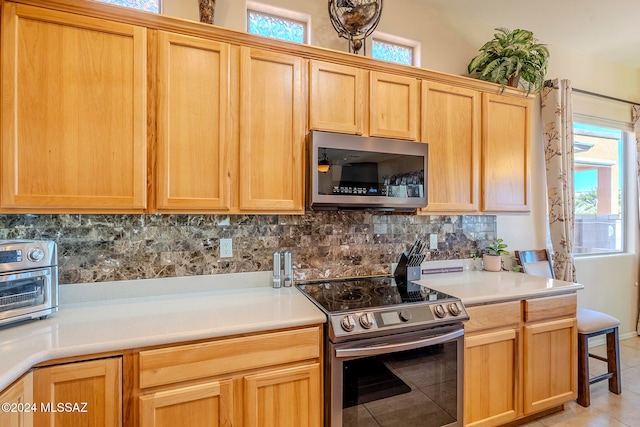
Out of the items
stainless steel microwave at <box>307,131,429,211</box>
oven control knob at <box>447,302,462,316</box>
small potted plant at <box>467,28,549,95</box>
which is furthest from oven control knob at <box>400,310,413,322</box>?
small potted plant at <box>467,28,549,95</box>

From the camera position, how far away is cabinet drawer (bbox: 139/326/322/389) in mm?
1261

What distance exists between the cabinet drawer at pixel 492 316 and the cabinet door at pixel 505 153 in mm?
722

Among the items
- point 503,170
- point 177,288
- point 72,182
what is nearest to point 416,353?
point 177,288

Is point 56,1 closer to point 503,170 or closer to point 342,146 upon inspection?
point 342,146

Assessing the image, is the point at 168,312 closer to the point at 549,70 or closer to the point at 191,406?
the point at 191,406

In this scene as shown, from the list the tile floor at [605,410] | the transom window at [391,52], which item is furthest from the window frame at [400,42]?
the tile floor at [605,410]

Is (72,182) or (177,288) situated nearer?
(72,182)

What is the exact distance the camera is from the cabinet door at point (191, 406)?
126 centimetres

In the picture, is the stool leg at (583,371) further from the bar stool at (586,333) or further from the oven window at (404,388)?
the oven window at (404,388)

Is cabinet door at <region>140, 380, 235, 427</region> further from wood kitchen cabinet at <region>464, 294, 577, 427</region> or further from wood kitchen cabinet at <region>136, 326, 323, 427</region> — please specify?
wood kitchen cabinet at <region>464, 294, 577, 427</region>

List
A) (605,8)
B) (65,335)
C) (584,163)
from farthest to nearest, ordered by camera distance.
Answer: (584,163), (605,8), (65,335)

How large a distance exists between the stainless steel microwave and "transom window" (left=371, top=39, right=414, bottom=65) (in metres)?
0.90

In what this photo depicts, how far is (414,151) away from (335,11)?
1082mm

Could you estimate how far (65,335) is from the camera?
1252 mm
